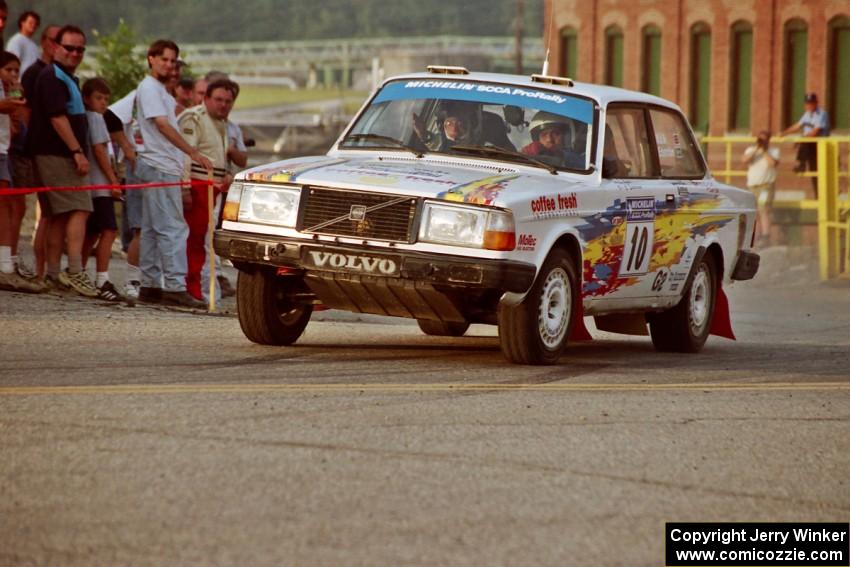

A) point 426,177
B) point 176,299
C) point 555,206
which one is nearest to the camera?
point 426,177

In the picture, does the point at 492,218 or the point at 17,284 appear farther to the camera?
the point at 17,284

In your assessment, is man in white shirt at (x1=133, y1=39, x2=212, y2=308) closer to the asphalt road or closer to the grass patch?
the asphalt road

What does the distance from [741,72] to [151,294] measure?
36.8 metres

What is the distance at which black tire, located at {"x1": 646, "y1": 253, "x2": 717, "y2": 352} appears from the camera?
12109 mm

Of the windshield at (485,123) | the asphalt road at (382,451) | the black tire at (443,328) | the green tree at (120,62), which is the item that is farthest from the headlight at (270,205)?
the green tree at (120,62)

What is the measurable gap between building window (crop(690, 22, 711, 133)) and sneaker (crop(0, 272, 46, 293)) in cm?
3805

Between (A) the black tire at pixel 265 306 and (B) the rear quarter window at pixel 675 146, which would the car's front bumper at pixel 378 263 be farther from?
(B) the rear quarter window at pixel 675 146

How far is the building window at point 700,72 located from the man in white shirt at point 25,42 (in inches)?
Answer: 1368

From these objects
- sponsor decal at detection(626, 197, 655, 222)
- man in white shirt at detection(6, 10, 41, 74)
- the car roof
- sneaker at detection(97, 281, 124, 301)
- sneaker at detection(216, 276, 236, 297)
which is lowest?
sneaker at detection(216, 276, 236, 297)

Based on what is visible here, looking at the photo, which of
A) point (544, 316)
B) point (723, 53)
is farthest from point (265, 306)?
point (723, 53)

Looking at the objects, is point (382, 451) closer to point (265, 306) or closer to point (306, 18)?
point (265, 306)

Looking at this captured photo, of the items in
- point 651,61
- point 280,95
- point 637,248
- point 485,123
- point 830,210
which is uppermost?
point 651,61

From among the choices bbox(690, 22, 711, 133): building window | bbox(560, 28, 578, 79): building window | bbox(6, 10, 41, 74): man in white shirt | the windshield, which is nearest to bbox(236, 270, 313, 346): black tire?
the windshield

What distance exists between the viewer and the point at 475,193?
9.48 meters
